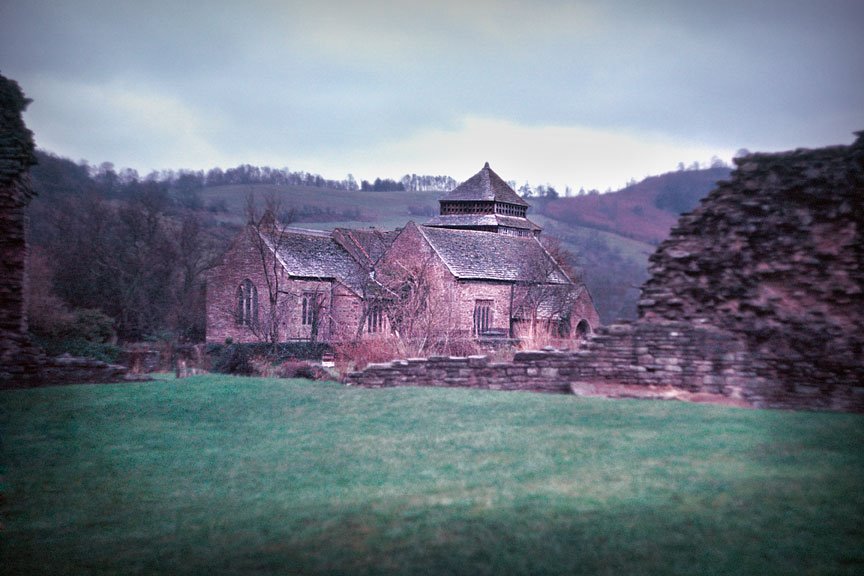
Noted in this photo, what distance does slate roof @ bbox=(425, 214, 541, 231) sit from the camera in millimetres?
59681

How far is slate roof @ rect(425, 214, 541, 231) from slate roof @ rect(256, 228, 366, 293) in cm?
1396

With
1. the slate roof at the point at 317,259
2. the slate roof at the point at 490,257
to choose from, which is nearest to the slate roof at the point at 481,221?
the slate roof at the point at 490,257

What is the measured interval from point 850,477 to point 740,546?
6.03 feet

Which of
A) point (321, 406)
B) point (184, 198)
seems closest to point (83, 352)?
point (321, 406)

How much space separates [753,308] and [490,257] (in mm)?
34526

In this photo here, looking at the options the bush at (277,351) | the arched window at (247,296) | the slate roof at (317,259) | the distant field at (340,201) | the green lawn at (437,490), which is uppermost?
the distant field at (340,201)

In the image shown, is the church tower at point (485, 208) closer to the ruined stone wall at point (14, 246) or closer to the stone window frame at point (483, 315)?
the stone window frame at point (483, 315)

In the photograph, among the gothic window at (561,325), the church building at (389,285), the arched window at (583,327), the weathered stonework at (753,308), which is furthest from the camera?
the arched window at (583,327)

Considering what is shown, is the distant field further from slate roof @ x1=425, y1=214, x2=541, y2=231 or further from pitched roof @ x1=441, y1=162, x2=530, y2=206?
slate roof @ x1=425, y1=214, x2=541, y2=231

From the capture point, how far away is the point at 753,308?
411 inches

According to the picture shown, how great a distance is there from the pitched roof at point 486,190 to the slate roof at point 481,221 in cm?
174

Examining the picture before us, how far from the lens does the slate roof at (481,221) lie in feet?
196

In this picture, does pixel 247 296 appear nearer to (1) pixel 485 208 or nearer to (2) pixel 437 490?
(1) pixel 485 208

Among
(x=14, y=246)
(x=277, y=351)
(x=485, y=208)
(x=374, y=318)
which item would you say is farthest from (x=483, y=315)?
(x=14, y=246)
